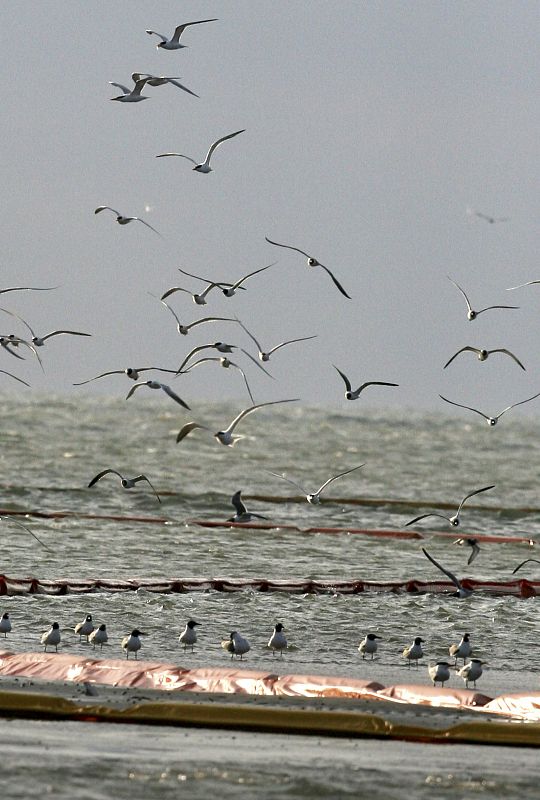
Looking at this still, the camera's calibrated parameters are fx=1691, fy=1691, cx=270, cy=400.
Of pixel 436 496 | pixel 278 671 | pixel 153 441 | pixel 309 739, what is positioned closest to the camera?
pixel 309 739

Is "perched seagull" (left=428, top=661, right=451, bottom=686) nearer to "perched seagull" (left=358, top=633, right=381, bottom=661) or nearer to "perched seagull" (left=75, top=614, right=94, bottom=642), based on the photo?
"perched seagull" (left=358, top=633, right=381, bottom=661)

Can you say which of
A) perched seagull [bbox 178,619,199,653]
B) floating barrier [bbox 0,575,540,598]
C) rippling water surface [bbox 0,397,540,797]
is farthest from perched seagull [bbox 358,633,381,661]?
floating barrier [bbox 0,575,540,598]

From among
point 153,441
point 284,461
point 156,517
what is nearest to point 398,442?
point 153,441

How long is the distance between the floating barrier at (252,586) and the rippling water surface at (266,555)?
15.0 inches

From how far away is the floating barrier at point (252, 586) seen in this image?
1052 inches

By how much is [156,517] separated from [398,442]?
219 feet

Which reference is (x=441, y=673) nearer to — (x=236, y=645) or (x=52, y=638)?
A: (x=236, y=645)

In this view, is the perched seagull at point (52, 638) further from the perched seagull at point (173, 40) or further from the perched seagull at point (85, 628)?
the perched seagull at point (173, 40)

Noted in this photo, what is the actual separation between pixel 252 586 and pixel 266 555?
22.7 ft

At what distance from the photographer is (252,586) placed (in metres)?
27.9

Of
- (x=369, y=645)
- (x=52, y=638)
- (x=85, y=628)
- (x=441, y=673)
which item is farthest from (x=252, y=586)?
(x=441, y=673)

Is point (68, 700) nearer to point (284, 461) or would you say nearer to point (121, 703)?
point (121, 703)

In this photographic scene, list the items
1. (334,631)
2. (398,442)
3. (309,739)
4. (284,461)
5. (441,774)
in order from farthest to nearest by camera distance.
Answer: (398,442) < (284,461) < (334,631) < (309,739) < (441,774)

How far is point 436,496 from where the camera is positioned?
60.5 metres
